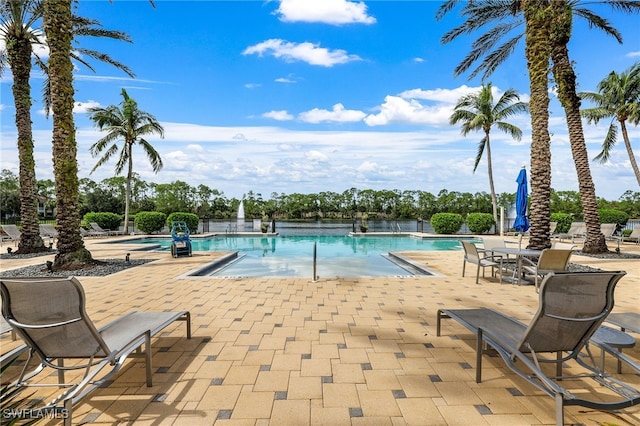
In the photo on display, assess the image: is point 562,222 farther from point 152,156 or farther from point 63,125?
point 152,156

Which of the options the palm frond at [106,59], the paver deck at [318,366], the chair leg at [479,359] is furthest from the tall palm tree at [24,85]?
the chair leg at [479,359]

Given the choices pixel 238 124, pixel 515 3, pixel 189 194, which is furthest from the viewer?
pixel 189 194

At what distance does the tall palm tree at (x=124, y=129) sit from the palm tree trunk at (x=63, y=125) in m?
12.7

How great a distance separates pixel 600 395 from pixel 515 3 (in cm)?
1261

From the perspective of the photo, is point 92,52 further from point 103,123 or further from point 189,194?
point 189,194

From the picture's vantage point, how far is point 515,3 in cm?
1143

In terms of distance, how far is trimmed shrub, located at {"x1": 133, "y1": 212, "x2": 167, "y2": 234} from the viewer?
20.3 meters

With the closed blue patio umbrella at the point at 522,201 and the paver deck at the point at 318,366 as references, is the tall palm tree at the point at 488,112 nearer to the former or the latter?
the closed blue patio umbrella at the point at 522,201

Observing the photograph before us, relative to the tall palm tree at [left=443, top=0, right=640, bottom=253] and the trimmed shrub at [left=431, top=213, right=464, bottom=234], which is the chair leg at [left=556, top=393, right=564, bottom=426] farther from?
the trimmed shrub at [left=431, top=213, right=464, bottom=234]

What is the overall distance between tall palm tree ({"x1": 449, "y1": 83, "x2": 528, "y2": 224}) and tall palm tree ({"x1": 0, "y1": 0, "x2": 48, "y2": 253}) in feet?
71.5

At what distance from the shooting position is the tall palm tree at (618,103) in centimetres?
1856

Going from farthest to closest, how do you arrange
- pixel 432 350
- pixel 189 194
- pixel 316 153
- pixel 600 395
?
pixel 189 194
pixel 316 153
pixel 432 350
pixel 600 395

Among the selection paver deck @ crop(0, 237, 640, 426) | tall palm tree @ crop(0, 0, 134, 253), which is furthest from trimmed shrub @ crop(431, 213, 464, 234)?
tall palm tree @ crop(0, 0, 134, 253)

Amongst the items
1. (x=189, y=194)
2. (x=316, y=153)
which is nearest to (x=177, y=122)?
(x=316, y=153)
